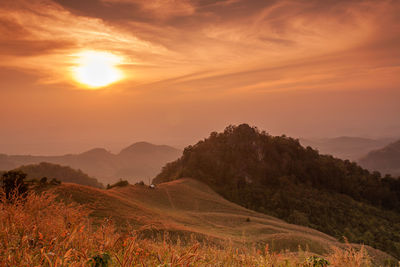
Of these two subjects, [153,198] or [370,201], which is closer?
[153,198]

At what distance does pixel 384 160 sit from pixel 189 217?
576ft

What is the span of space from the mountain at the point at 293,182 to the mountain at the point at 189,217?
17.2 ft

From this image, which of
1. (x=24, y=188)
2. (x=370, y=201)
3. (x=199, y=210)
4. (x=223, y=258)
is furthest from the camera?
(x=370, y=201)

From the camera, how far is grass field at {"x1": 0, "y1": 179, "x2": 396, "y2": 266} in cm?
454

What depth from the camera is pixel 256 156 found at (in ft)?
155

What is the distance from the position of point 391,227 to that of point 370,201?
13.2m

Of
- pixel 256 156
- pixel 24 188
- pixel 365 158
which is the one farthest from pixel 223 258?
pixel 365 158

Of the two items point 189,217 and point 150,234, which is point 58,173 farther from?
point 150,234

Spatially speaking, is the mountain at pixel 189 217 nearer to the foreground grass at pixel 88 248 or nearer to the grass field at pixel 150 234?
the grass field at pixel 150 234

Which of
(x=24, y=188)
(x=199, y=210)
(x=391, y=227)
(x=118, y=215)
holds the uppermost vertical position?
(x=24, y=188)

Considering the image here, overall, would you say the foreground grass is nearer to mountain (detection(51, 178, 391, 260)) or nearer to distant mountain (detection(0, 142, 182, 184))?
mountain (detection(51, 178, 391, 260))

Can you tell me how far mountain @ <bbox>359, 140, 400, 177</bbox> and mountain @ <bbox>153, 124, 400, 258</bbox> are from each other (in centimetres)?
12283

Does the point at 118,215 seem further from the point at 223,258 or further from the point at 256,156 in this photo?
the point at 256,156

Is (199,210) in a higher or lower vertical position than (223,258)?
lower
